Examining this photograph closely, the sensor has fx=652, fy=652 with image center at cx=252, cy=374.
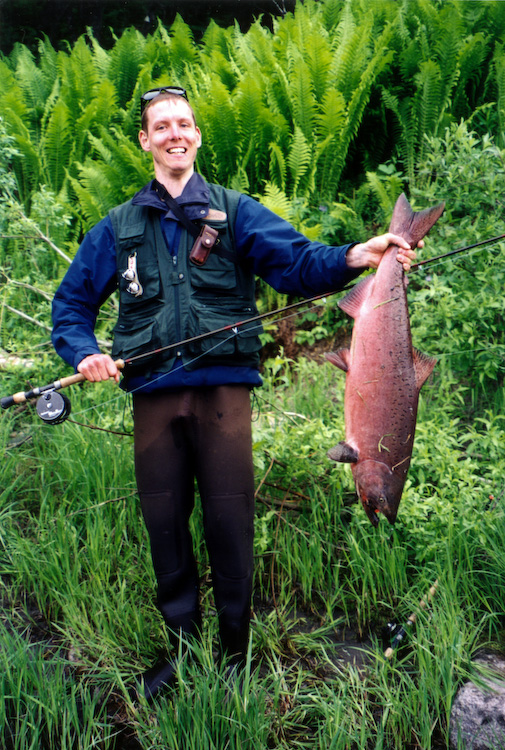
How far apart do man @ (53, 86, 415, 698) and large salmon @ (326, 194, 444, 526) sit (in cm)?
28

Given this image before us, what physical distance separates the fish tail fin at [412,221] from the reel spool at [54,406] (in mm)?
1452

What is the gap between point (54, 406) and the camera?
8.71ft

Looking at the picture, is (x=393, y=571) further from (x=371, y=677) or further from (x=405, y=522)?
(x=371, y=677)

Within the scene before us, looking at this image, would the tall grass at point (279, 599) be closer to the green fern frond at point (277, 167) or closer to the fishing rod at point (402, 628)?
the fishing rod at point (402, 628)

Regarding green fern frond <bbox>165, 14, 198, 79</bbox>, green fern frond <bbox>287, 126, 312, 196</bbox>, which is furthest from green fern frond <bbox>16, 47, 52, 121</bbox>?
green fern frond <bbox>287, 126, 312, 196</bbox>

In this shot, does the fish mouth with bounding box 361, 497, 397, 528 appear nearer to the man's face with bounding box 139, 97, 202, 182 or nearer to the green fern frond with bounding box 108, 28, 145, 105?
the man's face with bounding box 139, 97, 202, 182

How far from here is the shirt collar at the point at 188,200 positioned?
8.53 ft

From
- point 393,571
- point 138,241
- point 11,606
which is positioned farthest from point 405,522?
point 11,606

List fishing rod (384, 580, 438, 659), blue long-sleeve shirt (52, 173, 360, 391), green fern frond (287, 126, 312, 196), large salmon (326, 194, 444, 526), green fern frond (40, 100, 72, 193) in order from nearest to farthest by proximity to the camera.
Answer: large salmon (326, 194, 444, 526) → blue long-sleeve shirt (52, 173, 360, 391) → fishing rod (384, 580, 438, 659) → green fern frond (287, 126, 312, 196) → green fern frond (40, 100, 72, 193)

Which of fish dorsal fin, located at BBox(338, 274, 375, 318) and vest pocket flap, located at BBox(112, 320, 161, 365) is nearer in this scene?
fish dorsal fin, located at BBox(338, 274, 375, 318)

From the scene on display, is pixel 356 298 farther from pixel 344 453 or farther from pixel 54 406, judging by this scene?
pixel 54 406

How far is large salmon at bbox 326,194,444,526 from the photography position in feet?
7.35

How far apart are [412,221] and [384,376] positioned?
0.58 meters

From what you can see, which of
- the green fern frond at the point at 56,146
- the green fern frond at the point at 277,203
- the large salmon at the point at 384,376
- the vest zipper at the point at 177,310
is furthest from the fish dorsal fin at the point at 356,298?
the green fern frond at the point at 56,146
